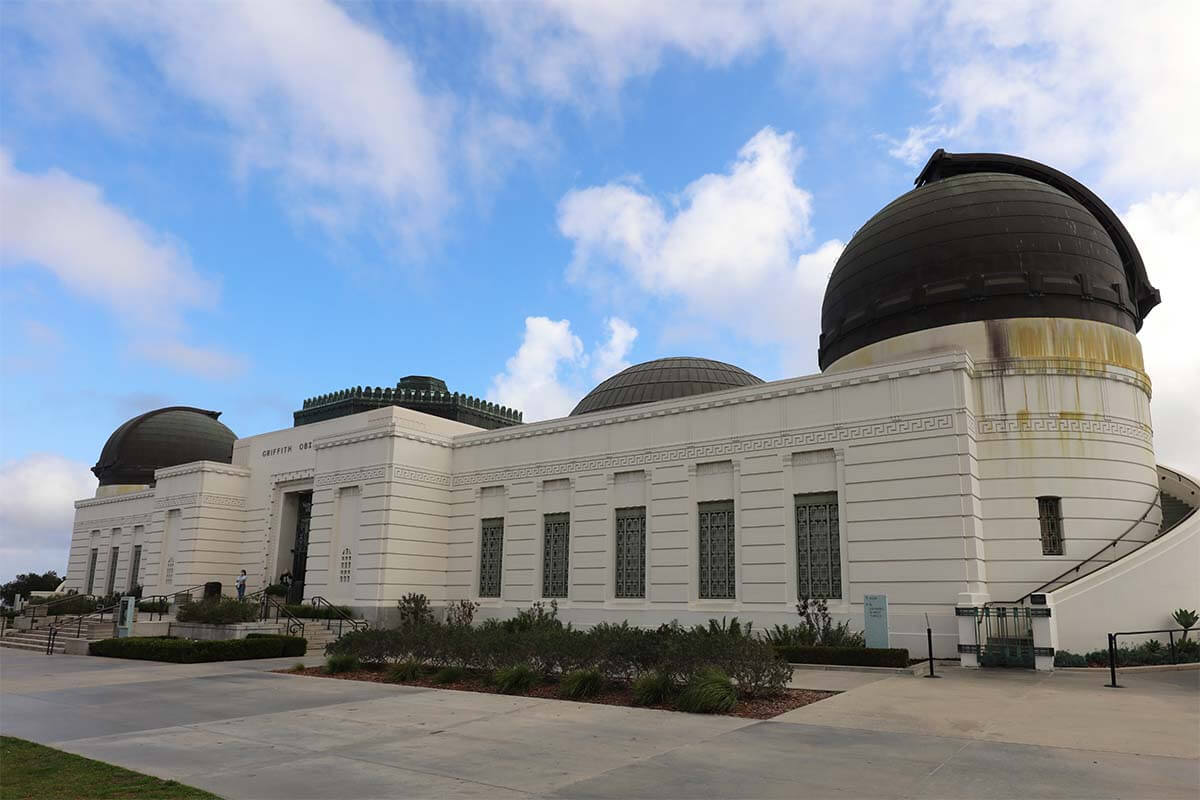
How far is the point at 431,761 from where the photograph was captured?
8.80 m

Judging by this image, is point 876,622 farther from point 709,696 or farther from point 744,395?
point 709,696

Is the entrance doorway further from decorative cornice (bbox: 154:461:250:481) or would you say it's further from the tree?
the tree

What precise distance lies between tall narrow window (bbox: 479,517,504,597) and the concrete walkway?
13.7 m

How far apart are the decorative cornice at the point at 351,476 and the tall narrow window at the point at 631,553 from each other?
9276mm

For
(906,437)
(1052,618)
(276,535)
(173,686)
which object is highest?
(906,437)

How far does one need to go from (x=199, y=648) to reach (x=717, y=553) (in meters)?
14.6

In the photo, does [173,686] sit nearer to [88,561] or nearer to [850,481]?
[850,481]

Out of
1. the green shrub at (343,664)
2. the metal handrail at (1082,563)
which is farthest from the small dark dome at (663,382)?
the green shrub at (343,664)

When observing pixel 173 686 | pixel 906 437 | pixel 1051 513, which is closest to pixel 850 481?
pixel 906 437

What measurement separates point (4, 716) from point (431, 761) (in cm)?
820

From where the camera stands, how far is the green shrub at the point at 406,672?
1642 centimetres

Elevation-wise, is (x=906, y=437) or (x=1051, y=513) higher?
(x=906, y=437)

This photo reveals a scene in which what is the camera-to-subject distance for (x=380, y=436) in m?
29.8

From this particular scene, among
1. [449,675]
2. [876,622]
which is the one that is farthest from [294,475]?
[876,622]
